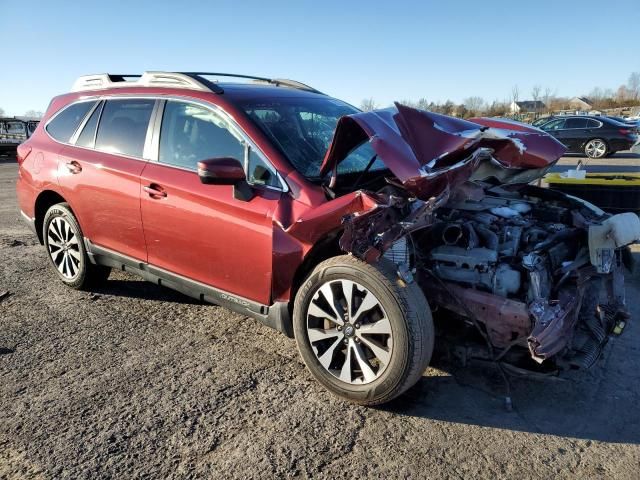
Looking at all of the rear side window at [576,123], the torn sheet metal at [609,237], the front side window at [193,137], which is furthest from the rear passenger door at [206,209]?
the rear side window at [576,123]

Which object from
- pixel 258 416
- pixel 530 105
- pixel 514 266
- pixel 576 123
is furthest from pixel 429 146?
pixel 530 105

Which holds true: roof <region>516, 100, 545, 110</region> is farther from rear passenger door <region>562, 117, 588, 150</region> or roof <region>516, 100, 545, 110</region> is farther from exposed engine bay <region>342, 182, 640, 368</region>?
exposed engine bay <region>342, 182, 640, 368</region>

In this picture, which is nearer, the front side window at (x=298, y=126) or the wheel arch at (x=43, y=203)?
the front side window at (x=298, y=126)

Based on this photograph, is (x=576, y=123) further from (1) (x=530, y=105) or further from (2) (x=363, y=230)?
(1) (x=530, y=105)

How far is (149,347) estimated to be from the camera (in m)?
3.70

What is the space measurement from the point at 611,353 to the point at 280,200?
2.55 m

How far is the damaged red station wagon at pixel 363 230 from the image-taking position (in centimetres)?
279

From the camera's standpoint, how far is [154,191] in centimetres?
374

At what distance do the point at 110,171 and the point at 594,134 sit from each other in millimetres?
17435

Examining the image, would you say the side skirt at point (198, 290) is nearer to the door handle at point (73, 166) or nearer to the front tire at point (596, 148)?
the door handle at point (73, 166)

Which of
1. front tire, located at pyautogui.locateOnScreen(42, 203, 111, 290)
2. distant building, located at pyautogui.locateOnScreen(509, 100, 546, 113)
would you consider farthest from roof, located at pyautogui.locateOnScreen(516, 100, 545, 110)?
front tire, located at pyautogui.locateOnScreen(42, 203, 111, 290)

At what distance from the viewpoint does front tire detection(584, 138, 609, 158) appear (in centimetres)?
1720

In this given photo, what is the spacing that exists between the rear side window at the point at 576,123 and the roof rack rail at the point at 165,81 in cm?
1568

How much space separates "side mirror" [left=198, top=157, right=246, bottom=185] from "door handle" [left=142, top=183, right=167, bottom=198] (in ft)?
2.46
